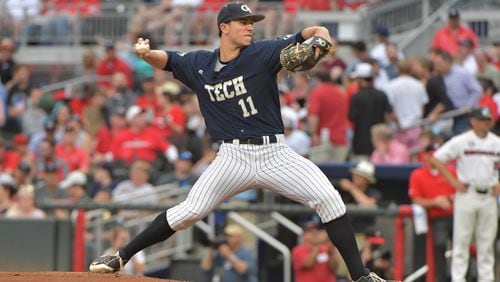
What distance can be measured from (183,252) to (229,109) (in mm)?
6059

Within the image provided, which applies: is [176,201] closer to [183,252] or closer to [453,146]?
[183,252]

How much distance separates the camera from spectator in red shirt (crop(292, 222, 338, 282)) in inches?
508

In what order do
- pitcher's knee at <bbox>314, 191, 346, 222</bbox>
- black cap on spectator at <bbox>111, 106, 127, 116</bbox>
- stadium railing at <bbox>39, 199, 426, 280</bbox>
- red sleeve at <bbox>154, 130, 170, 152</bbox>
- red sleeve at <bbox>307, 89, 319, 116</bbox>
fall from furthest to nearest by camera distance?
black cap on spectator at <bbox>111, 106, 127, 116</bbox> → red sleeve at <bbox>154, 130, 170, 152</bbox> → red sleeve at <bbox>307, 89, 319, 116</bbox> → stadium railing at <bbox>39, 199, 426, 280</bbox> → pitcher's knee at <bbox>314, 191, 346, 222</bbox>

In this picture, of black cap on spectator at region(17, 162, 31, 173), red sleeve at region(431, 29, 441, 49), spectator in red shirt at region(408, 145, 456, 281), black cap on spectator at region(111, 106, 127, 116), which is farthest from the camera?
red sleeve at region(431, 29, 441, 49)

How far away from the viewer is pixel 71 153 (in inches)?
646

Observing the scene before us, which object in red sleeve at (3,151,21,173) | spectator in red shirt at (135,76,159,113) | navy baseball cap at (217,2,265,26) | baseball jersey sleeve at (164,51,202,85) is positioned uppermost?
navy baseball cap at (217,2,265,26)

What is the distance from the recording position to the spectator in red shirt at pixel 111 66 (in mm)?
18969

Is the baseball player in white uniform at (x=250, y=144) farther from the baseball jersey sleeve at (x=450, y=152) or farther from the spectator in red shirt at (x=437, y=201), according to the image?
the spectator in red shirt at (x=437, y=201)

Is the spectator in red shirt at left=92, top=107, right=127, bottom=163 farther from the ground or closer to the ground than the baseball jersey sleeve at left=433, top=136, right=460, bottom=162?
closer to the ground

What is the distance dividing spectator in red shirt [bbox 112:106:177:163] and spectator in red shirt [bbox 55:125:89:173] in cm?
47

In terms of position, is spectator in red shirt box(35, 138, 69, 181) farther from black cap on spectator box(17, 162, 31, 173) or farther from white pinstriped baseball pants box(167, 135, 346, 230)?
white pinstriped baseball pants box(167, 135, 346, 230)

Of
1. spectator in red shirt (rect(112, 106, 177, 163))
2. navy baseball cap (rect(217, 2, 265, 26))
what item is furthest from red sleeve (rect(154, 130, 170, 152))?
navy baseball cap (rect(217, 2, 265, 26))

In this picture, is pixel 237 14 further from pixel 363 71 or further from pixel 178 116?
pixel 178 116

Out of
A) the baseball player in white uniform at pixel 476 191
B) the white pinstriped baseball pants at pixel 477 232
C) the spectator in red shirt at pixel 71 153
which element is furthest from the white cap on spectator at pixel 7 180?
the white pinstriped baseball pants at pixel 477 232
